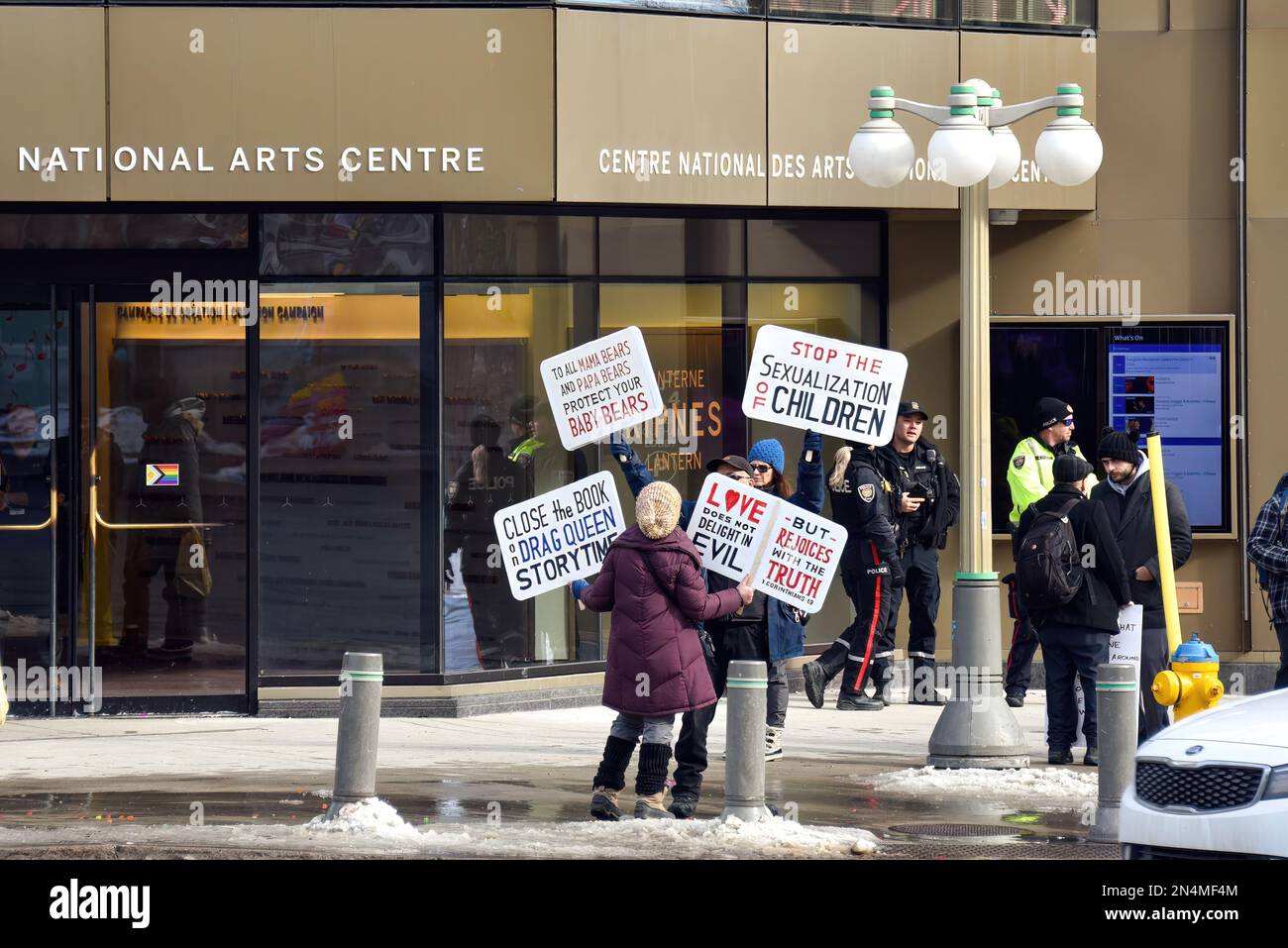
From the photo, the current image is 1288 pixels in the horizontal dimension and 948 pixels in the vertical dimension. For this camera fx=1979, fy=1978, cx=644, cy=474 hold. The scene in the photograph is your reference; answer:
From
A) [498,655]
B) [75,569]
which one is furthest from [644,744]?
[75,569]

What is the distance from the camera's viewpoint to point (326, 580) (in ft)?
48.3

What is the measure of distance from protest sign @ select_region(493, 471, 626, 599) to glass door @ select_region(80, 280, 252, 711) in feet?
13.3

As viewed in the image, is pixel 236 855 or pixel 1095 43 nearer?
pixel 236 855

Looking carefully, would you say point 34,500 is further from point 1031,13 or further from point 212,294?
point 1031,13

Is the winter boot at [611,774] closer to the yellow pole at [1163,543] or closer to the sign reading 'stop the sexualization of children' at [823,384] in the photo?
the sign reading 'stop the sexualization of children' at [823,384]

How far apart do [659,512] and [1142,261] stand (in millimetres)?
7589

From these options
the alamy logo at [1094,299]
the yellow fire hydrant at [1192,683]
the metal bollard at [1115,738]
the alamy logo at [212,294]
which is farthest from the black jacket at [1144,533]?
the alamy logo at [212,294]

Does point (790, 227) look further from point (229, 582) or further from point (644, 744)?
point (644, 744)

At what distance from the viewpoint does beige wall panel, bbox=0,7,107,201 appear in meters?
14.0

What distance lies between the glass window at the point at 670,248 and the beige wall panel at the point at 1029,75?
215 centimetres

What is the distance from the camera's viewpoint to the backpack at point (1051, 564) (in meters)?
12.3

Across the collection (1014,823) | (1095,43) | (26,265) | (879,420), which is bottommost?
(1014,823)

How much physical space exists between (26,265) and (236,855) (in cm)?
676

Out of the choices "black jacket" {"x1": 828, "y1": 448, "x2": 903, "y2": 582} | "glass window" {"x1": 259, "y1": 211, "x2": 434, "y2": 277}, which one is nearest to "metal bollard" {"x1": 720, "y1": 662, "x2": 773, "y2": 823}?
"black jacket" {"x1": 828, "y1": 448, "x2": 903, "y2": 582}
